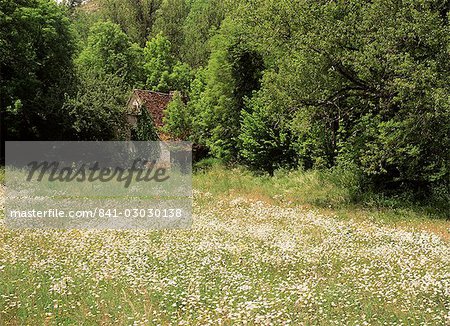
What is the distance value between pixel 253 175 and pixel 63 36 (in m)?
20.1

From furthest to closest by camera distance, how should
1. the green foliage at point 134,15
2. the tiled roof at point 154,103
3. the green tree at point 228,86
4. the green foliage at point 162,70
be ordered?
the green foliage at point 134,15 < the green foliage at point 162,70 < the tiled roof at point 154,103 < the green tree at point 228,86

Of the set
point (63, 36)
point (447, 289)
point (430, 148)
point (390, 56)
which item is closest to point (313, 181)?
point (430, 148)

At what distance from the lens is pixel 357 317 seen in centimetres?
758

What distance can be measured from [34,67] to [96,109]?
5.30 metres

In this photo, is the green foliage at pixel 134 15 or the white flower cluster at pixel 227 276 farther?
the green foliage at pixel 134 15

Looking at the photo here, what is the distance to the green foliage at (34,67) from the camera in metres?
34.2

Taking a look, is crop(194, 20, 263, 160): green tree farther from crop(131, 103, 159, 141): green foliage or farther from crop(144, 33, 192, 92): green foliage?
crop(144, 33, 192, 92): green foliage

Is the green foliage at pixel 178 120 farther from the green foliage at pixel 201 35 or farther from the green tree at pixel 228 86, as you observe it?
the green foliage at pixel 201 35

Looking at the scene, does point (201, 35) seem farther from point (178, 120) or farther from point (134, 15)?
point (178, 120)

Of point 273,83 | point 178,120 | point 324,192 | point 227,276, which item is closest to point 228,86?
point 178,120

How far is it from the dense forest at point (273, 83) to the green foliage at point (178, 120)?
88 millimetres

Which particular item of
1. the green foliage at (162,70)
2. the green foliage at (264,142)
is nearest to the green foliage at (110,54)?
the green foliage at (162,70)

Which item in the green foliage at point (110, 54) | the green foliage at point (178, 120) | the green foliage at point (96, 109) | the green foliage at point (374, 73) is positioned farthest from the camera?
the green foliage at point (110, 54)

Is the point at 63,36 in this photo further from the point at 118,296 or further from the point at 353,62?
the point at 118,296
